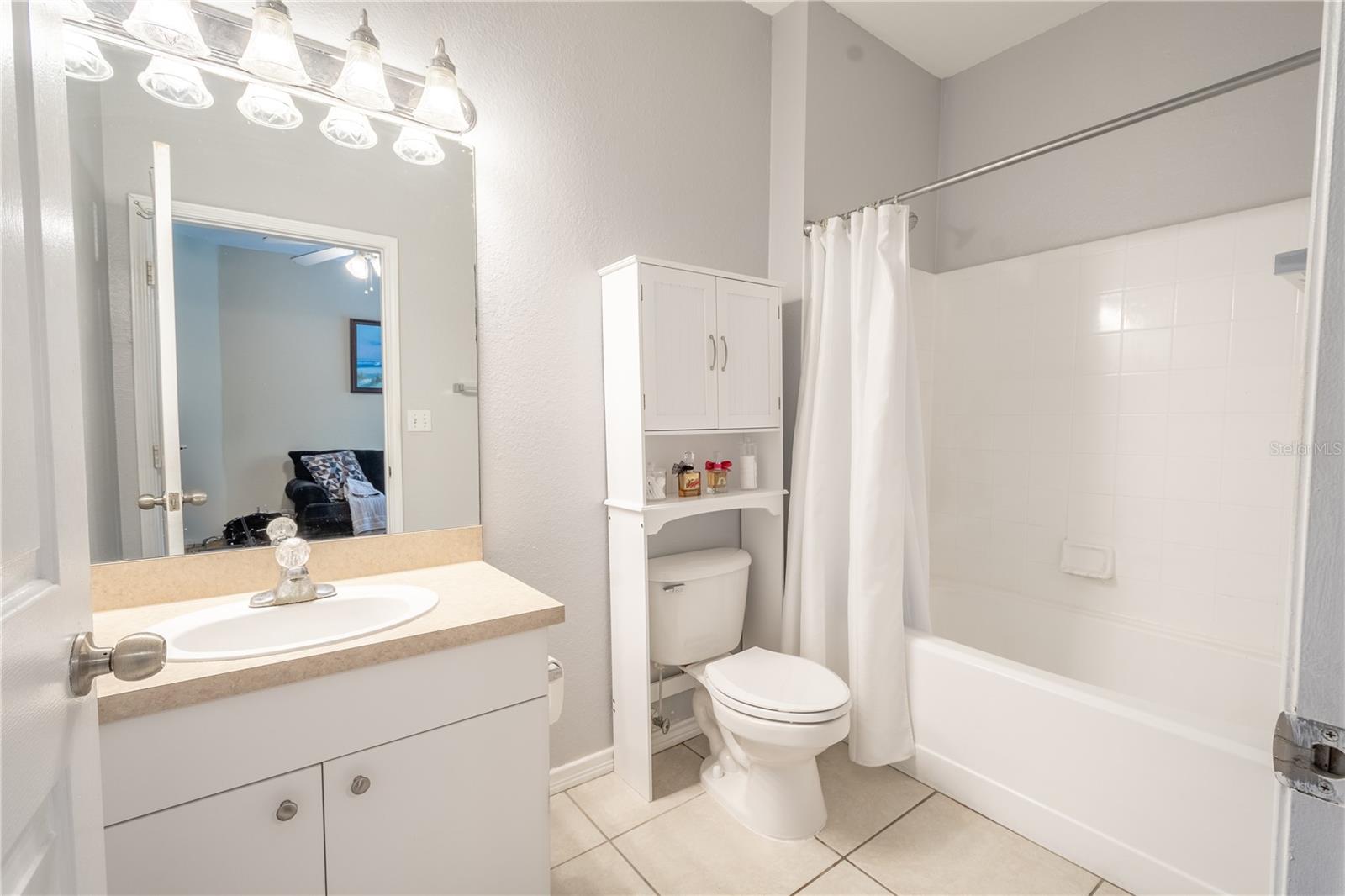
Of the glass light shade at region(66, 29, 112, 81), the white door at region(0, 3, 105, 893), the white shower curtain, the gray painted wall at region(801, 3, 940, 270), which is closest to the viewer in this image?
→ the white door at region(0, 3, 105, 893)

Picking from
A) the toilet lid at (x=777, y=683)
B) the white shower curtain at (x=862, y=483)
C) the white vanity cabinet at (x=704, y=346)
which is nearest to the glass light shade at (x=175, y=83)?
the white vanity cabinet at (x=704, y=346)

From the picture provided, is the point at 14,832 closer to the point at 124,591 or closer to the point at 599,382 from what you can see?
the point at 124,591

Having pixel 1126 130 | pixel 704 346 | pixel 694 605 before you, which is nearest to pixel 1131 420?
pixel 1126 130

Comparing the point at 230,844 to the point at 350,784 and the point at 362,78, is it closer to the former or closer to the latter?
the point at 350,784

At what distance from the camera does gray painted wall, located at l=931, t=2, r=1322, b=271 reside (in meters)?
1.99

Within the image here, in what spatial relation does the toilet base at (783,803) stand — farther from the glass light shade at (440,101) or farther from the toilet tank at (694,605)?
the glass light shade at (440,101)

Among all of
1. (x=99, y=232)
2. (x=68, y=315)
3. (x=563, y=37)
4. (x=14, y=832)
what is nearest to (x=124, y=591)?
(x=99, y=232)

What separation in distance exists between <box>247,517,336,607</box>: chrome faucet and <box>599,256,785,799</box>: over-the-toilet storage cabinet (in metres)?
0.88

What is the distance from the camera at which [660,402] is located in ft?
6.25

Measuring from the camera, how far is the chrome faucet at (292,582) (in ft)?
4.30

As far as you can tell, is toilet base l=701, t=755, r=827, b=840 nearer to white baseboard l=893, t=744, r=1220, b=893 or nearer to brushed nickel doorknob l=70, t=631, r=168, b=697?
white baseboard l=893, t=744, r=1220, b=893

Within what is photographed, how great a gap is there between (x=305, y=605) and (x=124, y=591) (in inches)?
14.0

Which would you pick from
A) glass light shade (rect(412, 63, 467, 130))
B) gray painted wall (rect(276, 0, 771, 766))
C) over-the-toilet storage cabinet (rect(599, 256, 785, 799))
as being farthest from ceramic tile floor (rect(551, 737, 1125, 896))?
glass light shade (rect(412, 63, 467, 130))

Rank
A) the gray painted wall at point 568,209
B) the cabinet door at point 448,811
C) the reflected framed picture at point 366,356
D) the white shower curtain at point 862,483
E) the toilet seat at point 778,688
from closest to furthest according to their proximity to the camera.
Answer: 1. the cabinet door at point 448,811
2. the reflected framed picture at point 366,356
3. the toilet seat at point 778,688
4. the gray painted wall at point 568,209
5. the white shower curtain at point 862,483
